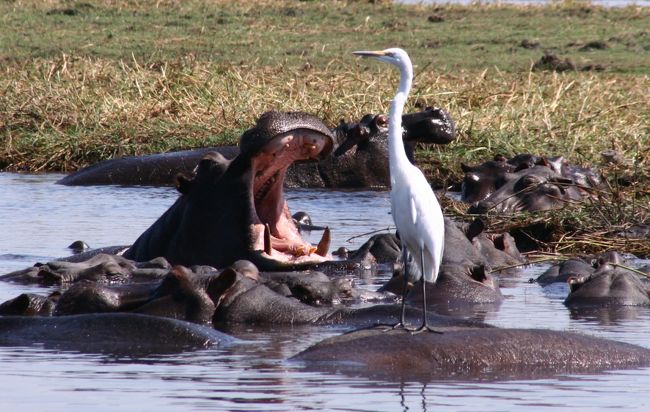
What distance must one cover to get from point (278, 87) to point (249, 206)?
6.91 m

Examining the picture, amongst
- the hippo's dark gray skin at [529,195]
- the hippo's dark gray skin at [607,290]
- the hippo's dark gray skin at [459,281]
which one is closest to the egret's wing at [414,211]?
the hippo's dark gray skin at [459,281]

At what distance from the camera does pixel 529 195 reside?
30.3ft

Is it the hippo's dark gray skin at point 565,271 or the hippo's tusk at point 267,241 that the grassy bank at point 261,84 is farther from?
the hippo's tusk at point 267,241

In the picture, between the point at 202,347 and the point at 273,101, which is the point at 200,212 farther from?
the point at 273,101

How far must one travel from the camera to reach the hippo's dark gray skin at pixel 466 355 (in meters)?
4.88

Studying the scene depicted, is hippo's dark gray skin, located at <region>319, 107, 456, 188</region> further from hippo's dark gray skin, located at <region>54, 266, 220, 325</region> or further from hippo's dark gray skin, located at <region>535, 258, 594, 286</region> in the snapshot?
hippo's dark gray skin, located at <region>54, 266, 220, 325</region>

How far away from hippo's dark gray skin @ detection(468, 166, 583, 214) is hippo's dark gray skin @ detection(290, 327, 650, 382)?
3.88m

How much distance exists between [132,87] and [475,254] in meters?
7.28

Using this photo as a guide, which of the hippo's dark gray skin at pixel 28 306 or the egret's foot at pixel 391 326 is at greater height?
the egret's foot at pixel 391 326

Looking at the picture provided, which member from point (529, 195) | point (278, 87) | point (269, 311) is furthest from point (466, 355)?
point (278, 87)

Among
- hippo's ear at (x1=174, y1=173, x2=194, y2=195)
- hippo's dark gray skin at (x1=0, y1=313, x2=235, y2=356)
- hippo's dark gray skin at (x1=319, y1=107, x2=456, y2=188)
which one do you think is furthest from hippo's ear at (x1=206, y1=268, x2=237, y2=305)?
hippo's dark gray skin at (x1=319, y1=107, x2=456, y2=188)

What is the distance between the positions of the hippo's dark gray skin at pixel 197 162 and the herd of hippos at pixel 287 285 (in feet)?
8.62

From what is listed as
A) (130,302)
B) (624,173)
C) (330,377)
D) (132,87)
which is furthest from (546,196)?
(132,87)

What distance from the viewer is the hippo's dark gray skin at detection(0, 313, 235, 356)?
5.29 metres
